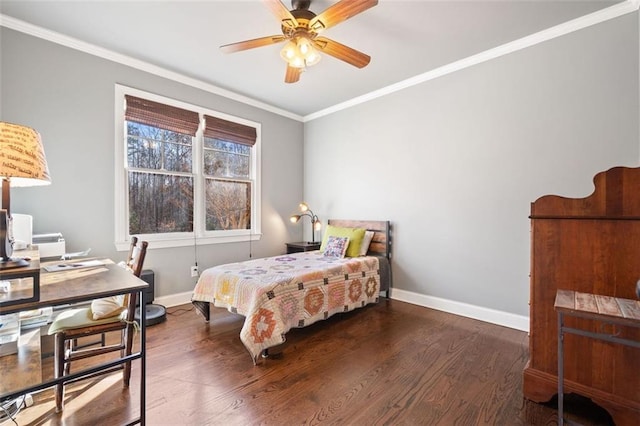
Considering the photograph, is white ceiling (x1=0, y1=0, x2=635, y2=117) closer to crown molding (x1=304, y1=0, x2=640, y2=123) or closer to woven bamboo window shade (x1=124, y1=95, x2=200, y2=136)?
crown molding (x1=304, y1=0, x2=640, y2=123)

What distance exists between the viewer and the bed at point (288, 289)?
2252 millimetres

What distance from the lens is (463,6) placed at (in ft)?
7.54

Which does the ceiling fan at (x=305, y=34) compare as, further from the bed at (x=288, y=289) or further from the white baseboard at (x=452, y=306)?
the white baseboard at (x=452, y=306)

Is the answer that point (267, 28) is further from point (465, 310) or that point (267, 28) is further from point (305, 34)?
point (465, 310)

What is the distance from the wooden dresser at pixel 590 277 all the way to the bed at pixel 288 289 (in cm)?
162

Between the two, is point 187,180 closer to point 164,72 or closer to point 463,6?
point 164,72

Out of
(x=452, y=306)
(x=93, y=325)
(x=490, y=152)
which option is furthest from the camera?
(x=452, y=306)

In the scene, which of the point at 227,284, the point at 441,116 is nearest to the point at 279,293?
the point at 227,284

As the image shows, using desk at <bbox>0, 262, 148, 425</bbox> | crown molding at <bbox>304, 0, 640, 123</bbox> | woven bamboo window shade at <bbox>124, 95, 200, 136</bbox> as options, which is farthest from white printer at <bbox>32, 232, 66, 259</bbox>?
crown molding at <bbox>304, 0, 640, 123</bbox>

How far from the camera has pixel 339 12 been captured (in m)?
1.94

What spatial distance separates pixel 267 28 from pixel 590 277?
3.01m

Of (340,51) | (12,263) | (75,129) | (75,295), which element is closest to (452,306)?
(340,51)

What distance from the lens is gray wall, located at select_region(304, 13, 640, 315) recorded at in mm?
2410

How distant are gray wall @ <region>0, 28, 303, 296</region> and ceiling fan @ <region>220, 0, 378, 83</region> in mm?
1568
